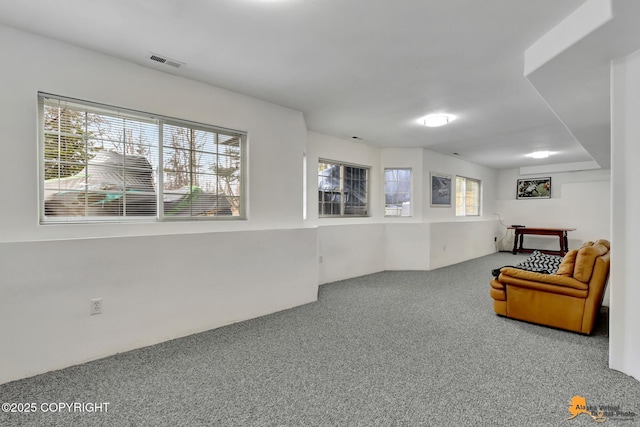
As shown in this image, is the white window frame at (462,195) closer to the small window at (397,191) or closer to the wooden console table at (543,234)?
the wooden console table at (543,234)

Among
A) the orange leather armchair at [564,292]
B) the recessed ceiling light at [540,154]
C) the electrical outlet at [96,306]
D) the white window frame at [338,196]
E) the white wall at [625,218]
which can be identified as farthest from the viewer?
the recessed ceiling light at [540,154]

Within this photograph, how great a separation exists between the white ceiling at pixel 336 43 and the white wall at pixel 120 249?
0.20m

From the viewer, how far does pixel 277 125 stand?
3.61 metres

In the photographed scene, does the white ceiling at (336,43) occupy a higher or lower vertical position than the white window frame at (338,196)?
higher

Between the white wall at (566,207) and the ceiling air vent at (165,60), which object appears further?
the white wall at (566,207)

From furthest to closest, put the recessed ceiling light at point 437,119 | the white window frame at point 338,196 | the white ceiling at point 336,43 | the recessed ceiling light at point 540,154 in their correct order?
1. the recessed ceiling light at point 540,154
2. the white window frame at point 338,196
3. the recessed ceiling light at point 437,119
4. the white ceiling at point 336,43

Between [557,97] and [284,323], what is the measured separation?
3487 mm

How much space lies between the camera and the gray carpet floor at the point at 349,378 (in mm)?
1707

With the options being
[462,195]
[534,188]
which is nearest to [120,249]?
[462,195]

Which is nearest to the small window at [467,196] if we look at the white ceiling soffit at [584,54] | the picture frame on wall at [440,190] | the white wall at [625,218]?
the picture frame on wall at [440,190]

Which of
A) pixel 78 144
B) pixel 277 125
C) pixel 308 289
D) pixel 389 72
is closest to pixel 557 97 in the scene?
pixel 389 72

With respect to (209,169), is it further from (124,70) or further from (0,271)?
(0,271)

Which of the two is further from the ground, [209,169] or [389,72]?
[389,72]

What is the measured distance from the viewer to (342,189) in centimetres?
527
